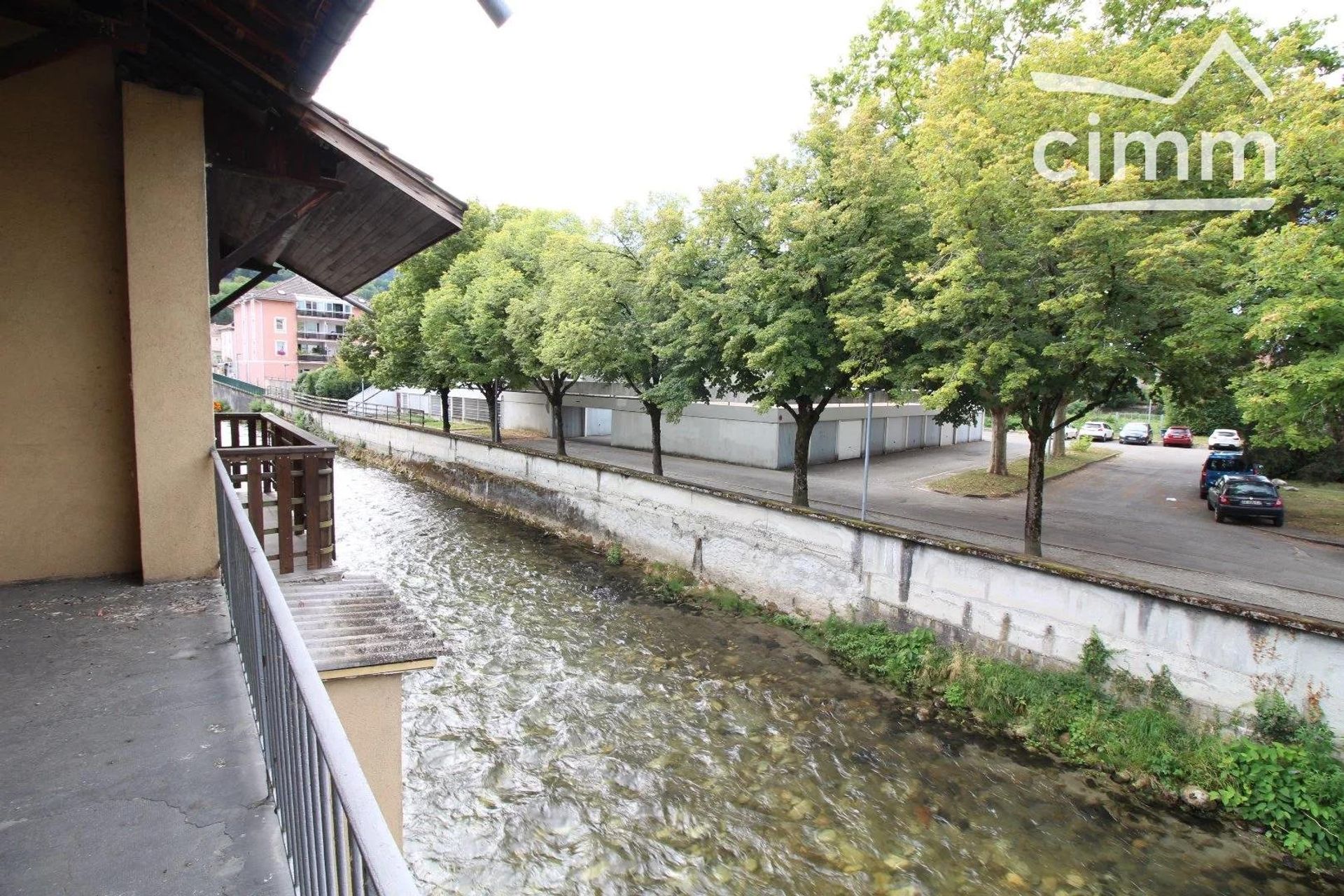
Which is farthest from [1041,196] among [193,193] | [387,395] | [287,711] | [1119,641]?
[387,395]

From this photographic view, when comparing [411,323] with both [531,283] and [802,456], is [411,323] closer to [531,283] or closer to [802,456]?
[531,283]

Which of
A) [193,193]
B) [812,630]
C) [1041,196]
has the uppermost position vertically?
[1041,196]

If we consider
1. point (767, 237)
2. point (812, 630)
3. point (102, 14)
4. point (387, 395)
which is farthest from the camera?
point (387, 395)

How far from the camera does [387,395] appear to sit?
4181 centimetres

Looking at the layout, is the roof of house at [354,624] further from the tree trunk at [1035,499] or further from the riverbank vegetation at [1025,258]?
the tree trunk at [1035,499]

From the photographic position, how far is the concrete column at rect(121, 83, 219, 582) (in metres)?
4.61

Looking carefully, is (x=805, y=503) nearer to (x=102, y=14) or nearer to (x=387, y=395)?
(x=102, y=14)

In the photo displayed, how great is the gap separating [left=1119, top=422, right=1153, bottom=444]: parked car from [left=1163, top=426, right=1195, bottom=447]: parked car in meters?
0.88

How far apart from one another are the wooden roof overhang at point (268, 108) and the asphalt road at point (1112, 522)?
36.4 feet

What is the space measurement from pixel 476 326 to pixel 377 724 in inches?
735

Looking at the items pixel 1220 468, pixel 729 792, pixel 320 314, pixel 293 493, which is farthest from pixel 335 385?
pixel 1220 468

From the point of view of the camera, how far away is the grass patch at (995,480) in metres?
18.8

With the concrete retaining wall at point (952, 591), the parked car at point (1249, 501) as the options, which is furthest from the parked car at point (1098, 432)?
the concrete retaining wall at point (952, 591)

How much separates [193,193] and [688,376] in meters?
11.3
